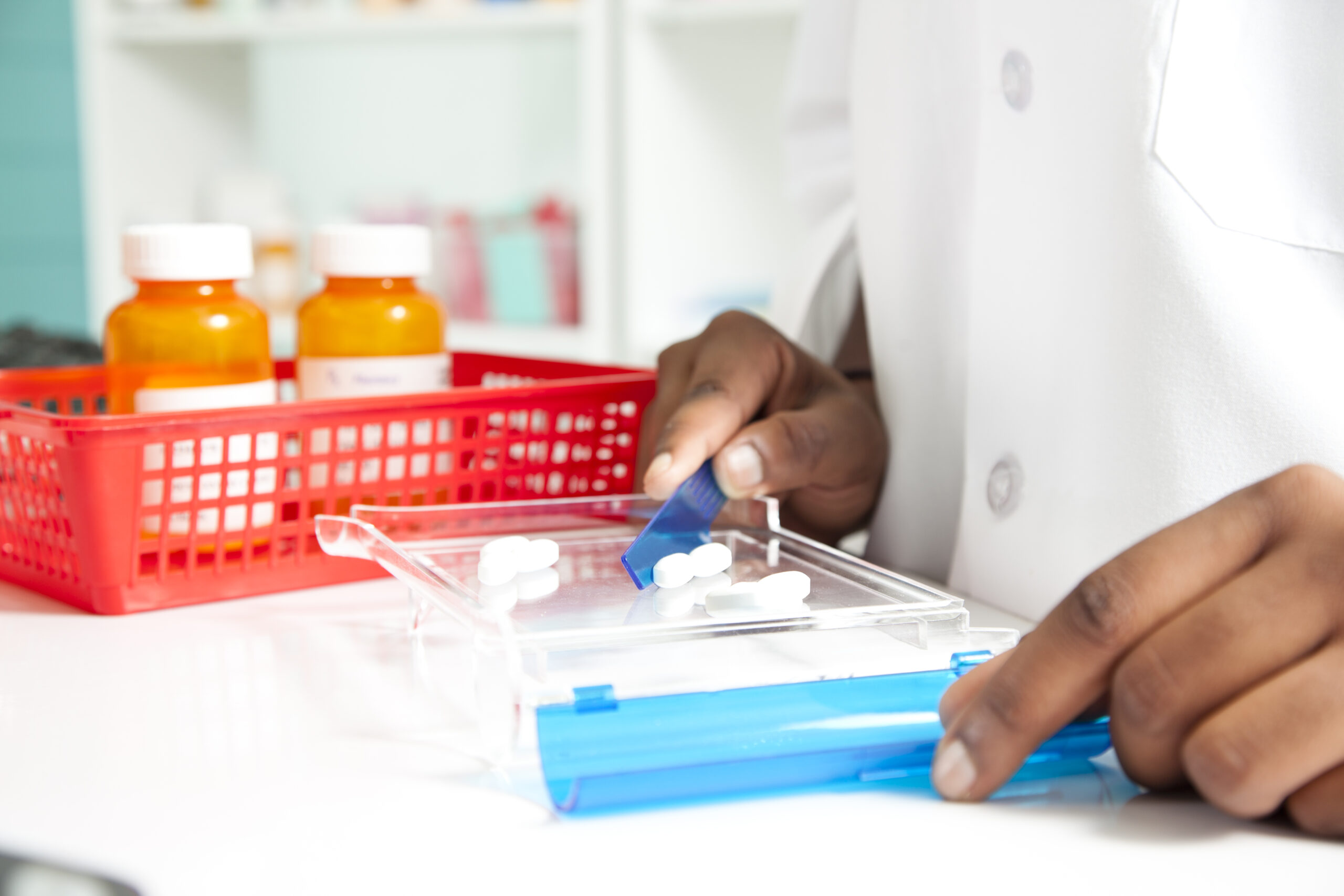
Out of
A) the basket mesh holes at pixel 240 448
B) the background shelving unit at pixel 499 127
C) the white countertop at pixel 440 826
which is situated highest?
the background shelving unit at pixel 499 127

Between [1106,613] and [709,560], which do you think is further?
[709,560]

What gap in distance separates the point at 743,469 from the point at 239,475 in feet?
0.82

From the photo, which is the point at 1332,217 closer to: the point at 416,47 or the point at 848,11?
the point at 848,11

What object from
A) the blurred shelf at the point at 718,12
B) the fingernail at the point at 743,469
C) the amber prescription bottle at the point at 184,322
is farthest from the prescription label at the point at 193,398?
the blurred shelf at the point at 718,12

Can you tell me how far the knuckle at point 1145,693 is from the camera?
335 millimetres

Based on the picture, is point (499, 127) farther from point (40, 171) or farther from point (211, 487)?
point (211, 487)

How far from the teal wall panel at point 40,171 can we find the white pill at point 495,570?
2.34 metres

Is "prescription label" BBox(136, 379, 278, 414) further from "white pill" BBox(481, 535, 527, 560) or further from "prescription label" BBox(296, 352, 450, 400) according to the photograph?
"white pill" BBox(481, 535, 527, 560)

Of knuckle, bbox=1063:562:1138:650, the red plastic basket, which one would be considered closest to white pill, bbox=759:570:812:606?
knuckle, bbox=1063:562:1138:650

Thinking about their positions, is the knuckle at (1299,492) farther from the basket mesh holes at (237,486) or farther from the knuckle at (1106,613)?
the basket mesh holes at (237,486)

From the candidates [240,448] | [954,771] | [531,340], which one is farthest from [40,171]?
[954,771]

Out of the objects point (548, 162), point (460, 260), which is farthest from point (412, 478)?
A: point (548, 162)

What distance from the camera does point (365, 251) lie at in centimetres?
69

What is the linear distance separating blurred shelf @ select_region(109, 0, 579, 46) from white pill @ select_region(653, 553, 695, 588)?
1.41 m
